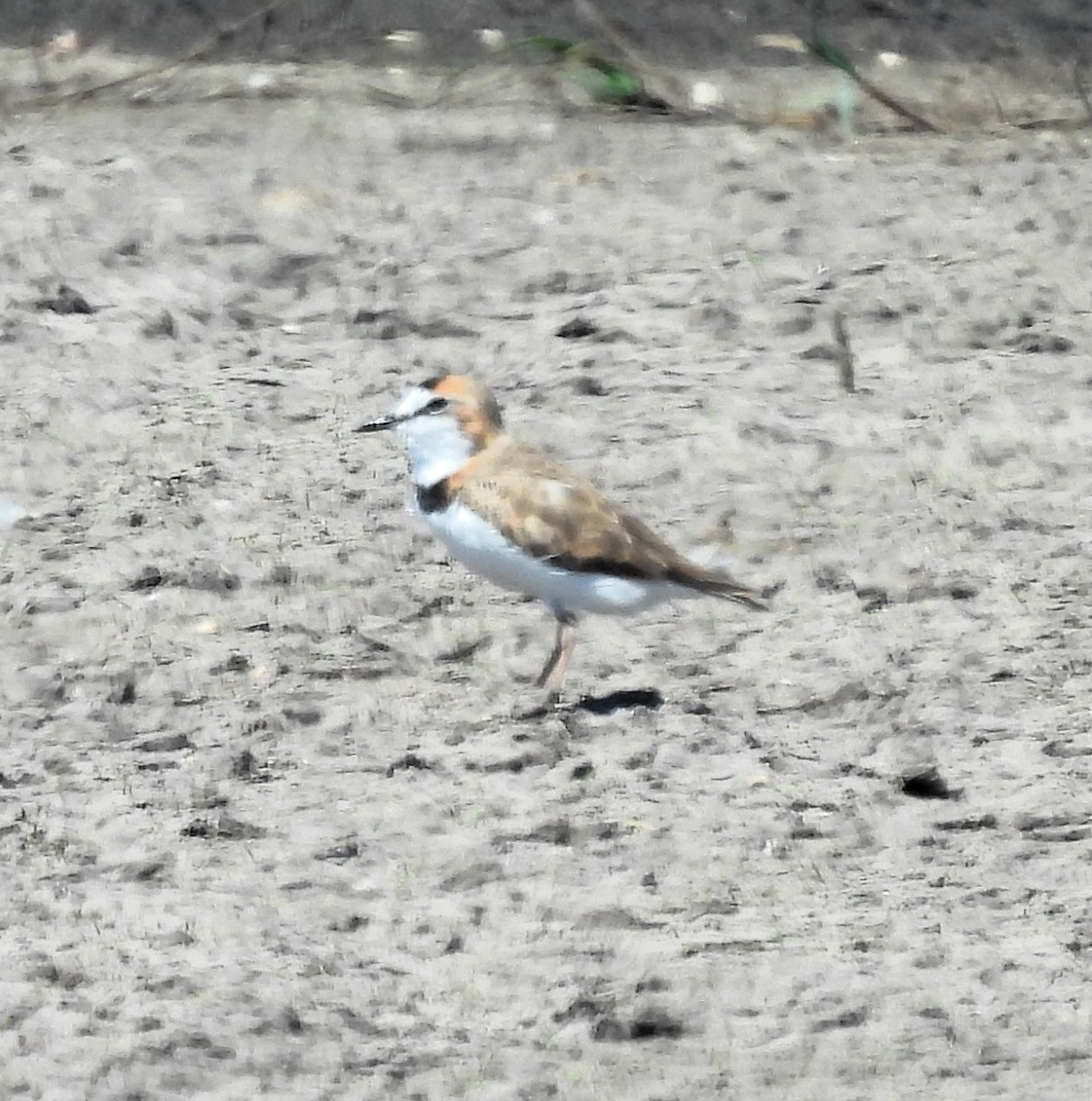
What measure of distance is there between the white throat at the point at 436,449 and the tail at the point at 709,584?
2.19 feet

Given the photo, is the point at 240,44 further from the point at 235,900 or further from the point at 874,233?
the point at 235,900

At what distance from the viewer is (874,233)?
32.2ft

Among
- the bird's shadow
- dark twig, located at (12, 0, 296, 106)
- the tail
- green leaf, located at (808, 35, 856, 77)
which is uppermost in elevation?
the tail

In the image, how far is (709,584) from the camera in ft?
20.0

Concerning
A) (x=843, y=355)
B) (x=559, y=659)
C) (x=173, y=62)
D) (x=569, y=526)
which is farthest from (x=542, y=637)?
(x=173, y=62)

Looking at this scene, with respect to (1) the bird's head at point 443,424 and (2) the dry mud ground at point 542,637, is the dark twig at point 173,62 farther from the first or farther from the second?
(1) the bird's head at point 443,424

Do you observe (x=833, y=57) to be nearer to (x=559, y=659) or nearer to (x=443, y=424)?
(x=443, y=424)

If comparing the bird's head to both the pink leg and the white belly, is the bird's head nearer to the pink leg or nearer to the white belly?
the white belly

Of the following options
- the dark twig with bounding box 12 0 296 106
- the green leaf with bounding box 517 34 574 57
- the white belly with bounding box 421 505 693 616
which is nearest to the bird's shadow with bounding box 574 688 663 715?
the white belly with bounding box 421 505 693 616

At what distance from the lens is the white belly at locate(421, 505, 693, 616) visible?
6066mm

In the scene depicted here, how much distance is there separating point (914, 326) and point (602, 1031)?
191 inches

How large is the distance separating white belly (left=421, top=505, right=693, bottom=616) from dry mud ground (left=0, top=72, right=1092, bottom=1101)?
245 millimetres

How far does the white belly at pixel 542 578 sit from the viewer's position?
19.9ft

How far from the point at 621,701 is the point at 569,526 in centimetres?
46
